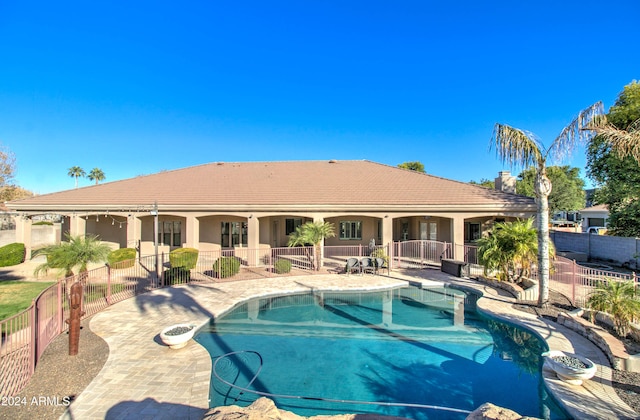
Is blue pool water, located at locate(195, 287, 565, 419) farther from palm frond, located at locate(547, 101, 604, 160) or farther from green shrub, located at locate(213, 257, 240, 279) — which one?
palm frond, located at locate(547, 101, 604, 160)

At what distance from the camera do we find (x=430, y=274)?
55.1 ft

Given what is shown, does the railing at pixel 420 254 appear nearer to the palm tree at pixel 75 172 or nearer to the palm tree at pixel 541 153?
the palm tree at pixel 541 153

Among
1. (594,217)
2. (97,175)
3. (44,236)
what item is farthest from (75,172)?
(594,217)

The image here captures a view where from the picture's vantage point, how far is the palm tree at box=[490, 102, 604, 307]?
10.5 m

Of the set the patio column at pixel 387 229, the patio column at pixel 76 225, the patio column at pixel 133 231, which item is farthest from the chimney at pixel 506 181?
the patio column at pixel 76 225

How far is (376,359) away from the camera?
26.1 ft

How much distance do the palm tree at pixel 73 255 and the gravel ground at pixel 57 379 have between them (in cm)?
376

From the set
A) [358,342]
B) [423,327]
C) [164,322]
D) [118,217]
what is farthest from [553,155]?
[118,217]

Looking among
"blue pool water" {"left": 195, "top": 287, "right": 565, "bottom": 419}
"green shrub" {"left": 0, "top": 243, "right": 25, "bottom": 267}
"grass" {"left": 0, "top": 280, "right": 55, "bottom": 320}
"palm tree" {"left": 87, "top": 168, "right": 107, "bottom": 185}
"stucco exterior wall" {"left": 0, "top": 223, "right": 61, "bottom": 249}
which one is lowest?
"blue pool water" {"left": 195, "top": 287, "right": 565, "bottom": 419}

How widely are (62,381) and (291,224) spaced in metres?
16.8

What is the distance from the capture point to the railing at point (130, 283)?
22.5 feet

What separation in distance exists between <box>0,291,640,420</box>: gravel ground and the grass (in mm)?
4060

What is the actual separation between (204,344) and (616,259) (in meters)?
23.4

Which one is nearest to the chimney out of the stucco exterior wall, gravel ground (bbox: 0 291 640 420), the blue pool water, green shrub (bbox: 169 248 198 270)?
the blue pool water
